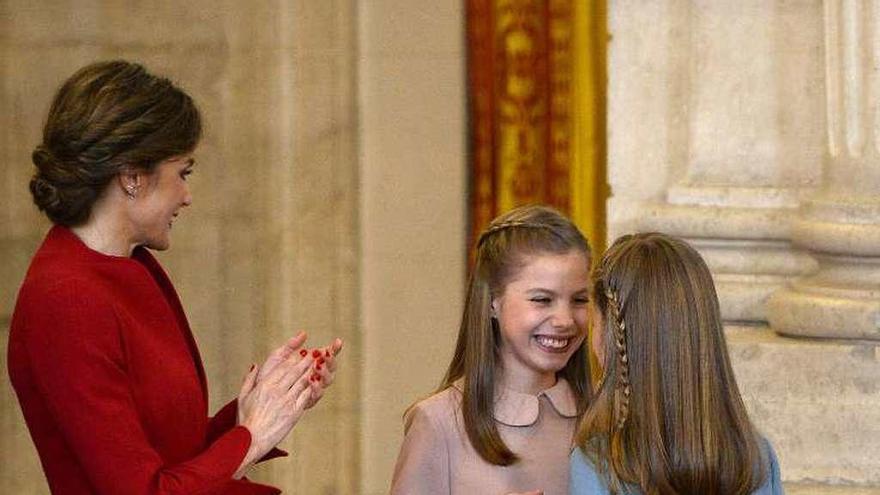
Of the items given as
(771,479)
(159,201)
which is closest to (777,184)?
(771,479)

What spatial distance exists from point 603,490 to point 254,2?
2951 millimetres

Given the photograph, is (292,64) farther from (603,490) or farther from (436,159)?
(603,490)

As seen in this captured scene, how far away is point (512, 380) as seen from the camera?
340 cm

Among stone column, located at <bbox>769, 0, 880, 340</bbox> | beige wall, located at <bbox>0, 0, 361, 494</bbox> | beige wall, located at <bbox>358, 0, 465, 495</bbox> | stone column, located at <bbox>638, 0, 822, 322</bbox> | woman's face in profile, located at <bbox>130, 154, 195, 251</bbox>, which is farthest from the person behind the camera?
beige wall, located at <bbox>0, 0, 361, 494</bbox>

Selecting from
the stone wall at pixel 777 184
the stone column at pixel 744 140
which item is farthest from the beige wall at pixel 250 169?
the stone column at pixel 744 140

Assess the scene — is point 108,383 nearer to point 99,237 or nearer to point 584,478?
point 99,237

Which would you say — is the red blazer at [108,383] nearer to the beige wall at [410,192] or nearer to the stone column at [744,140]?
the stone column at [744,140]

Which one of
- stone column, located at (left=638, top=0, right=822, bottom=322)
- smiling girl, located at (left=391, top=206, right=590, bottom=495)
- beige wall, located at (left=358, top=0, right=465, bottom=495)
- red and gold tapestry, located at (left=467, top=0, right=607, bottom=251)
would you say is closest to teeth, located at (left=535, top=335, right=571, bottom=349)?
smiling girl, located at (left=391, top=206, right=590, bottom=495)

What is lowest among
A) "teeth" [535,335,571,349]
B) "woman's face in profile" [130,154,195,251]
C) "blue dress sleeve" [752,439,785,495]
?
"blue dress sleeve" [752,439,785,495]

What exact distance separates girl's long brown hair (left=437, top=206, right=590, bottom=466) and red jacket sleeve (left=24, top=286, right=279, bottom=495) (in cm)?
60

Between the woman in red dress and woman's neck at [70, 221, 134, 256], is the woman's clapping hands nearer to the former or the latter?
the woman in red dress

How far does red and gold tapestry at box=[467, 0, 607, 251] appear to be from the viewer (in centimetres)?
512

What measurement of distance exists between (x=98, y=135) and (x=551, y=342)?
0.95 metres

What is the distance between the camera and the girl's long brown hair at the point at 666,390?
2906 mm
